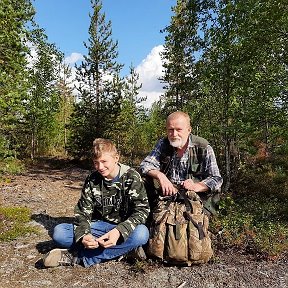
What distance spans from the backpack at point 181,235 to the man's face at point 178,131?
0.82 metres

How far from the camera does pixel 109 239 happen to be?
4.29 metres

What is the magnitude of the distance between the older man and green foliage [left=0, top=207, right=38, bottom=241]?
247 cm

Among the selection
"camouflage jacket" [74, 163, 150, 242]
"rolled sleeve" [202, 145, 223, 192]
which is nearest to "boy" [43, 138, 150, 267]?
"camouflage jacket" [74, 163, 150, 242]

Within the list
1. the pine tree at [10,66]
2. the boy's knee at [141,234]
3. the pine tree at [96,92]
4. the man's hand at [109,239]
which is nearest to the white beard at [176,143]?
the boy's knee at [141,234]

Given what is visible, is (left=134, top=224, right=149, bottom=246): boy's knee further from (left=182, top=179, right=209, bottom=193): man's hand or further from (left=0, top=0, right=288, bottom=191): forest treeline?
(left=0, top=0, right=288, bottom=191): forest treeline

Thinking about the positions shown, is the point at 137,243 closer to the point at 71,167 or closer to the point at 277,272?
the point at 277,272

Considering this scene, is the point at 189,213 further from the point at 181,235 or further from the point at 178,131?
the point at 178,131

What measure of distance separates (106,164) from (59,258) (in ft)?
4.64

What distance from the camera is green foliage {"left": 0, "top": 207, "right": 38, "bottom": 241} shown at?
581 centimetres

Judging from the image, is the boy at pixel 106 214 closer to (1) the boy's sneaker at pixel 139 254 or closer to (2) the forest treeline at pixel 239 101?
(1) the boy's sneaker at pixel 139 254

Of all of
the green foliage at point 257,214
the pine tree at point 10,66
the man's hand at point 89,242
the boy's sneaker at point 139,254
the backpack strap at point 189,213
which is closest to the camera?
the man's hand at point 89,242

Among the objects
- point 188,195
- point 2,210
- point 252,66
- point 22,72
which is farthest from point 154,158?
point 22,72

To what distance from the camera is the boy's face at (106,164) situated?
4527 mm

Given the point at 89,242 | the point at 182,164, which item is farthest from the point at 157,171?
the point at 89,242
